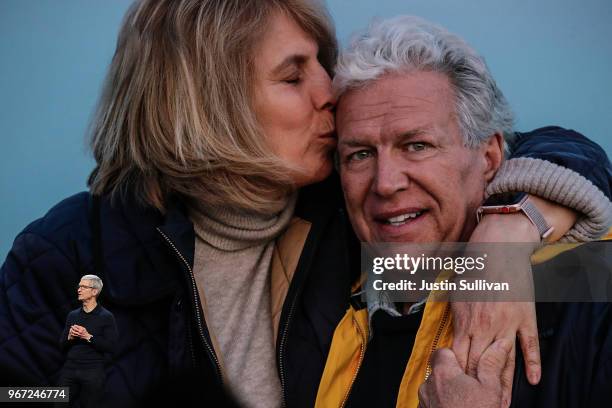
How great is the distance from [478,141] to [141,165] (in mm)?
841

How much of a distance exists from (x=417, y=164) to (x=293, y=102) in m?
0.39

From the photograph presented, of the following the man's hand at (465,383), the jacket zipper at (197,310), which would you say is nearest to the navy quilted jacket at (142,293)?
the jacket zipper at (197,310)

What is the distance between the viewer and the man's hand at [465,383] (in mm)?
1695

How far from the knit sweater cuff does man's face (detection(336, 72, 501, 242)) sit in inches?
5.5

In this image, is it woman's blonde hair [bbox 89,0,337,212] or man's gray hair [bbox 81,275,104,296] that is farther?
woman's blonde hair [bbox 89,0,337,212]

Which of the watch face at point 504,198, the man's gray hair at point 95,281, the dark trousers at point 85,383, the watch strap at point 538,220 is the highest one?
the watch face at point 504,198

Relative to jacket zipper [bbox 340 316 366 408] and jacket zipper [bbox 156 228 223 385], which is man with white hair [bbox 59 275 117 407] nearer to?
jacket zipper [bbox 156 228 223 385]

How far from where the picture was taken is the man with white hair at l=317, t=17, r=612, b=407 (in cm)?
194

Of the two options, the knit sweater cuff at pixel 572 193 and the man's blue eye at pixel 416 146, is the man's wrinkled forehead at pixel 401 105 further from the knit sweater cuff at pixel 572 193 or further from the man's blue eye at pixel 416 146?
the knit sweater cuff at pixel 572 193

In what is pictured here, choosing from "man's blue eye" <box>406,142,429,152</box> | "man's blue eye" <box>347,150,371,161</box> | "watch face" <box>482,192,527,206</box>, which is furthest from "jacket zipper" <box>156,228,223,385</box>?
"watch face" <box>482,192,527,206</box>

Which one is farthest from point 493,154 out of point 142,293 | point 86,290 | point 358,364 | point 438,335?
point 86,290

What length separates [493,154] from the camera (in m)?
2.15

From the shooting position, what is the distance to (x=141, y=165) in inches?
88.7

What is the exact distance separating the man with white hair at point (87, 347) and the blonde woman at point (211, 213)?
0.08 m
